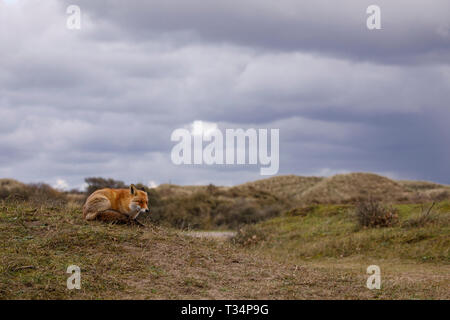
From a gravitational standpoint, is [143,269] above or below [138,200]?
below

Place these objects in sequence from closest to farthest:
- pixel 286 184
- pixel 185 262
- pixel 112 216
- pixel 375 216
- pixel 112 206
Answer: pixel 185 262 → pixel 112 216 → pixel 112 206 → pixel 375 216 → pixel 286 184

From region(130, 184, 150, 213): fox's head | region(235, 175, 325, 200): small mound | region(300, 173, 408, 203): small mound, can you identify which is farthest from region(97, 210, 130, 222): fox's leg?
region(235, 175, 325, 200): small mound

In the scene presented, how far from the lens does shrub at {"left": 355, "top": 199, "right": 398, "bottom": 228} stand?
69.0 ft

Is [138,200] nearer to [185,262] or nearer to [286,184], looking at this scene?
[185,262]

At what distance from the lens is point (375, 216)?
69.5 ft

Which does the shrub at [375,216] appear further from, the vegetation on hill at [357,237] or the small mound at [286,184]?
the small mound at [286,184]

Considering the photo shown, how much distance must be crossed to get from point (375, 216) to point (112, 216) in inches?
489

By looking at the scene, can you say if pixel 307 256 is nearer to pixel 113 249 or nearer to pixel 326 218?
pixel 326 218

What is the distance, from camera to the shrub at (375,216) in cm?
2103

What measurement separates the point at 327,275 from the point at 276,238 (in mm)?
11242

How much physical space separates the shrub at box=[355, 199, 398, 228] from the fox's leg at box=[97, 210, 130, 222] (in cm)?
1196

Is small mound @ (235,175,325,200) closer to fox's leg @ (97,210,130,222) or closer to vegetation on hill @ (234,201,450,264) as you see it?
vegetation on hill @ (234,201,450,264)

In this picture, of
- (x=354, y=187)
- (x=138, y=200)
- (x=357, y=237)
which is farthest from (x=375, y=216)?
(x=354, y=187)
